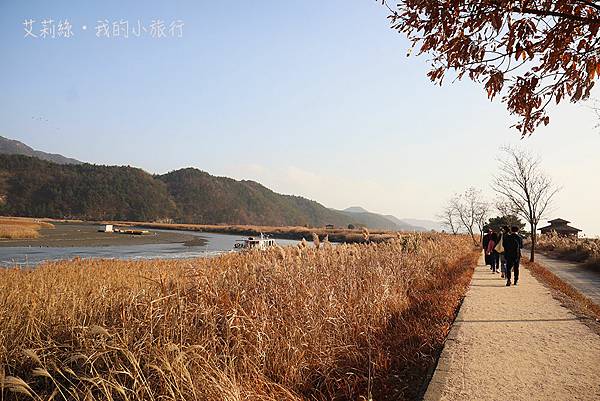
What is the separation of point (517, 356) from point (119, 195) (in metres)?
114

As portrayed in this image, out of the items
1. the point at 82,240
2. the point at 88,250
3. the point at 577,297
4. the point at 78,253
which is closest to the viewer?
the point at 577,297

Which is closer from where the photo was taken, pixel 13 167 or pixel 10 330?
pixel 10 330

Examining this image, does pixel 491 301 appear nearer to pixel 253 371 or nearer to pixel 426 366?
pixel 426 366

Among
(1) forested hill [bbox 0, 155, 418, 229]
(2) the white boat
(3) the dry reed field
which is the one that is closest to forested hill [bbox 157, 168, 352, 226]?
(1) forested hill [bbox 0, 155, 418, 229]

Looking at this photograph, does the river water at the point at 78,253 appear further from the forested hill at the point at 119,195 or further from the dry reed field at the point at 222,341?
the forested hill at the point at 119,195

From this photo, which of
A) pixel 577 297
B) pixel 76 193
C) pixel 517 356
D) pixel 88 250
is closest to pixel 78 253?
pixel 88 250

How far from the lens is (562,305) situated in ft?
31.3

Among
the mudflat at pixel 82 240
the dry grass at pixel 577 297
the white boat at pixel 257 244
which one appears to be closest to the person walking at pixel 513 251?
the dry grass at pixel 577 297

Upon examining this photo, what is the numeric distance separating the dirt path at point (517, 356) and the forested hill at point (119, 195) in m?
101

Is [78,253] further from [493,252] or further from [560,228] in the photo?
[560,228]

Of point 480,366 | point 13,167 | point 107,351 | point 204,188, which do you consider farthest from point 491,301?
point 204,188

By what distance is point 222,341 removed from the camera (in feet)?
15.5

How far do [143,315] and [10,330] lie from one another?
1.46 m

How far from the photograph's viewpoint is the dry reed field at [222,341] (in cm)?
349
